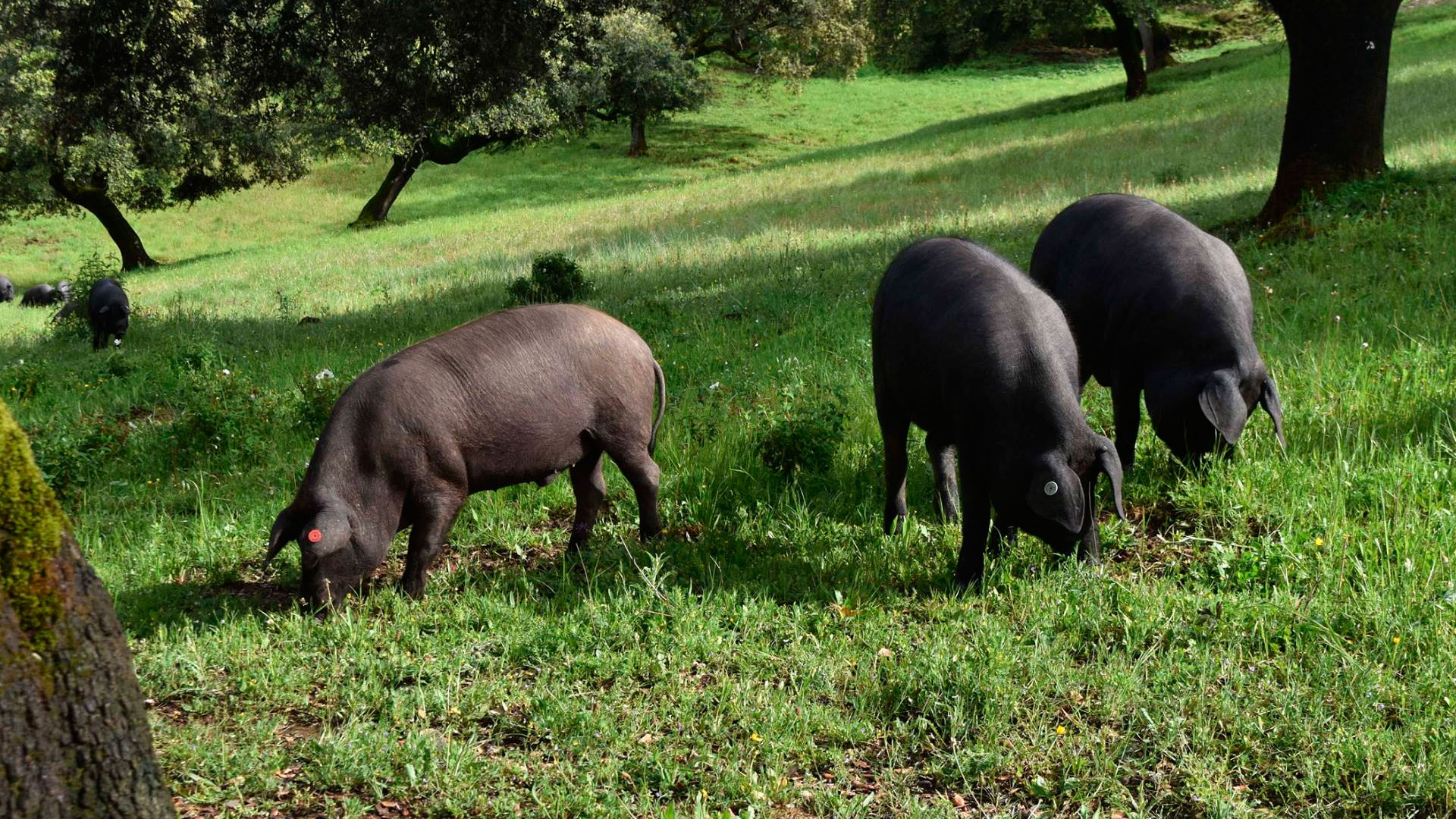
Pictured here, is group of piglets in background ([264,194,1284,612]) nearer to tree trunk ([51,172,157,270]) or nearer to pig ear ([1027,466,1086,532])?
pig ear ([1027,466,1086,532])

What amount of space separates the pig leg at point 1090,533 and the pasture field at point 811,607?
8 cm

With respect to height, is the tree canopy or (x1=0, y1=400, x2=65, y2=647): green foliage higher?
the tree canopy

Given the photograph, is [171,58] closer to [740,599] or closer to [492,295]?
[492,295]

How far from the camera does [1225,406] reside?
5.61 meters

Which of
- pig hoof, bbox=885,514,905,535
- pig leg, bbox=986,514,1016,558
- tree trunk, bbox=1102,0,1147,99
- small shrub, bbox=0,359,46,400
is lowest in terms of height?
pig hoof, bbox=885,514,905,535

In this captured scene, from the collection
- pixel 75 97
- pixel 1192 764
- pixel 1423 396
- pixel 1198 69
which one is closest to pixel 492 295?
pixel 75 97

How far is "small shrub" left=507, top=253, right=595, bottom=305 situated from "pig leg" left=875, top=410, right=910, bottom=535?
326 inches

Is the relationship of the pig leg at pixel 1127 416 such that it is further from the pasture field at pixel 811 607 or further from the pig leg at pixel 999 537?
the pig leg at pixel 999 537

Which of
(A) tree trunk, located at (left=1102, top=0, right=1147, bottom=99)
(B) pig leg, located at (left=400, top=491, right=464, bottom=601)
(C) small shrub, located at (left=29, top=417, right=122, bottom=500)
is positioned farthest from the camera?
(A) tree trunk, located at (left=1102, top=0, right=1147, bottom=99)

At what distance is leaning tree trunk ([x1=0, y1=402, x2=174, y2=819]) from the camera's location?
2.77 metres

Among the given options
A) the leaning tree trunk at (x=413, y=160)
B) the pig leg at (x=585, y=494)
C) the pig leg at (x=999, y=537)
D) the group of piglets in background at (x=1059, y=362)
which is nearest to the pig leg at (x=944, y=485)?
the group of piglets in background at (x=1059, y=362)

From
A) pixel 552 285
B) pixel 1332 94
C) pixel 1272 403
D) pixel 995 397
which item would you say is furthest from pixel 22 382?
pixel 1332 94

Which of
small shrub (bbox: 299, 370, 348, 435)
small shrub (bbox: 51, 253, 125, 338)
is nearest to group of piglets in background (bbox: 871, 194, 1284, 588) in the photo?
small shrub (bbox: 299, 370, 348, 435)

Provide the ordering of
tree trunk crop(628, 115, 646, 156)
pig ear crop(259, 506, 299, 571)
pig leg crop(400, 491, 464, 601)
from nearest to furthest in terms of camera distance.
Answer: pig ear crop(259, 506, 299, 571)
pig leg crop(400, 491, 464, 601)
tree trunk crop(628, 115, 646, 156)
